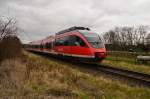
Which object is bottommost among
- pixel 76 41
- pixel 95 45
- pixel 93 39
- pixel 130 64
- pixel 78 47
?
pixel 130 64

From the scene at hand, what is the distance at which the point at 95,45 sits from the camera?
1922cm

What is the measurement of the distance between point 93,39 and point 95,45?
65 centimetres

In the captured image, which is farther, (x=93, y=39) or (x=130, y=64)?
(x=130, y=64)

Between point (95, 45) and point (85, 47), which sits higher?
point (95, 45)

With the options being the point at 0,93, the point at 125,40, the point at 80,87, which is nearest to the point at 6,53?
the point at 80,87

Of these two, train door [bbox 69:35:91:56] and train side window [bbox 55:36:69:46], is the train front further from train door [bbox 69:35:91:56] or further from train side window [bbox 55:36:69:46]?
train side window [bbox 55:36:69:46]

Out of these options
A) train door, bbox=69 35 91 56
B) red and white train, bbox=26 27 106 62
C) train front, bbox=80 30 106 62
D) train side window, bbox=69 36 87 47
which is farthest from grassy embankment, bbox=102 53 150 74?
train side window, bbox=69 36 87 47

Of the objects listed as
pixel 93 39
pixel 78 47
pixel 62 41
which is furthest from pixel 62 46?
pixel 93 39

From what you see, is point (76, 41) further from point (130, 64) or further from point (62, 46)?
point (130, 64)

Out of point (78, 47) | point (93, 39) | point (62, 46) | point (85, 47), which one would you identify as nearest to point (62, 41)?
point (62, 46)

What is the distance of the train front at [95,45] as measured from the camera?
18.7m

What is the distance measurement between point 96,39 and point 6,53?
7.37 metres

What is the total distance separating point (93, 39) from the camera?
1961 cm

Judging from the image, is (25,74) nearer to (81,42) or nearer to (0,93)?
(0,93)
